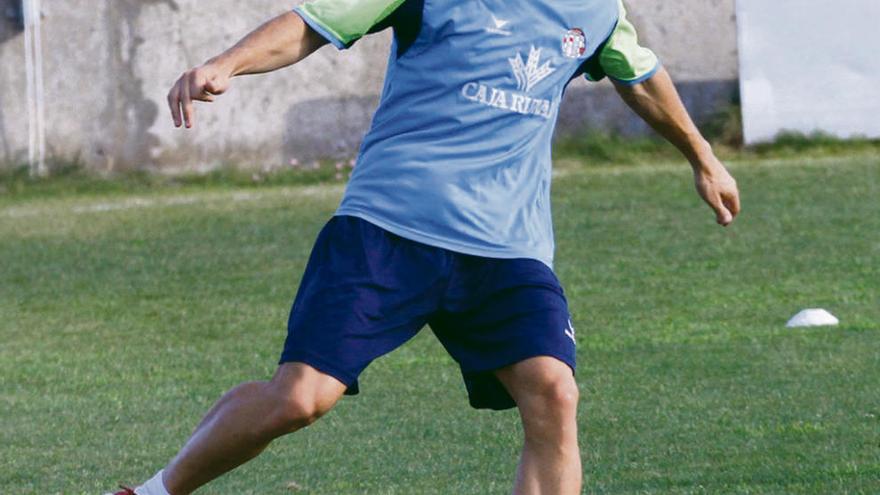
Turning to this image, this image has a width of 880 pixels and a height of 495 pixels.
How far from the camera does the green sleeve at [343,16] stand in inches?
176

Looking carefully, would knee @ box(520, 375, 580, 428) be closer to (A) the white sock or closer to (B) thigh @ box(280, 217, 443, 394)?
(B) thigh @ box(280, 217, 443, 394)

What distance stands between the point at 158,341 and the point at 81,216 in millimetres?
5740

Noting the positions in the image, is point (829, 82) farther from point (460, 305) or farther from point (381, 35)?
point (460, 305)

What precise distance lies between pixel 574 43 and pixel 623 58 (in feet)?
0.77

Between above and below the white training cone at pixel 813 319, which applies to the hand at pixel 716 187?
above

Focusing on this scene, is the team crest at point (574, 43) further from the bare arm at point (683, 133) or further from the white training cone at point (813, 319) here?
the white training cone at point (813, 319)

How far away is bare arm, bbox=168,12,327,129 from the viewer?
4145 millimetres

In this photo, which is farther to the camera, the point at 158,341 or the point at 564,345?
→ the point at 158,341

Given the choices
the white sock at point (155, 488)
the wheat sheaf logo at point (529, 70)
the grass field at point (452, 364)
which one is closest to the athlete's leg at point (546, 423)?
the wheat sheaf logo at point (529, 70)

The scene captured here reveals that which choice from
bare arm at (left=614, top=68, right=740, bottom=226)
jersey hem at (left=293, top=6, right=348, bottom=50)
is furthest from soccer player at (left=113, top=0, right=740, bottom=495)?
bare arm at (left=614, top=68, right=740, bottom=226)

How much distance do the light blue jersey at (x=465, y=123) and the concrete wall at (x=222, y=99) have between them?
1353cm

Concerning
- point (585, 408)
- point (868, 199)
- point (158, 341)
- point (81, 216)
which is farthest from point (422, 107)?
point (81, 216)

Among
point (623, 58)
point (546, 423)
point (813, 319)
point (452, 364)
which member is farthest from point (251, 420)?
point (813, 319)

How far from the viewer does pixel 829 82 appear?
17234 millimetres
